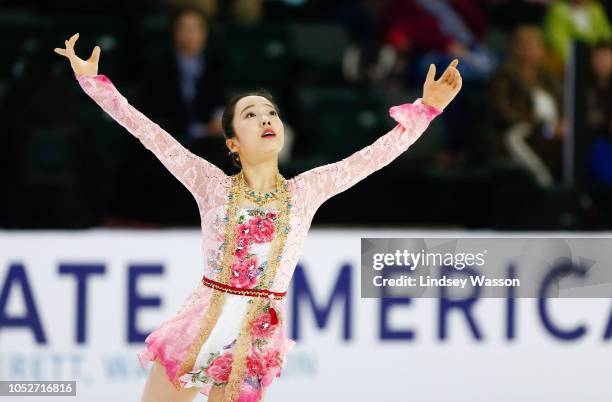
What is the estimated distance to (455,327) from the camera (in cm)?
536

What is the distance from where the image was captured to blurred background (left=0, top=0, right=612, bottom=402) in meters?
5.23

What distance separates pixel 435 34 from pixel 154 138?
193 inches

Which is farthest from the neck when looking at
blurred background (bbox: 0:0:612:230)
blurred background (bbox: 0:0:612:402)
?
blurred background (bbox: 0:0:612:230)

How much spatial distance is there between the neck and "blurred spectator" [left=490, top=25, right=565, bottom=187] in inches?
145

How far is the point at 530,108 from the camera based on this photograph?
7711 millimetres

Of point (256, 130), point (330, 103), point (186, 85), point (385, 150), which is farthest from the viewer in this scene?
point (330, 103)

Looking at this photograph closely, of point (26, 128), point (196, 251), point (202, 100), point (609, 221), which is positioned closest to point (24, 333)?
point (196, 251)

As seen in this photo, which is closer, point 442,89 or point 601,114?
point 442,89

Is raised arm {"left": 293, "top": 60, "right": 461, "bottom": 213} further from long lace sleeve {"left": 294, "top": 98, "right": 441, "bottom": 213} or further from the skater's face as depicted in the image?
the skater's face

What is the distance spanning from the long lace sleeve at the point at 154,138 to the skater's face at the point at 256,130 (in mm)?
118

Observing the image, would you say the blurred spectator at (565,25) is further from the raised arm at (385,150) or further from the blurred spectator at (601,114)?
the raised arm at (385,150)

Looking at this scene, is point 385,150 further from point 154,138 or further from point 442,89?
point 154,138

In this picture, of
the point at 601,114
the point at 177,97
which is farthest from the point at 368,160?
the point at 601,114

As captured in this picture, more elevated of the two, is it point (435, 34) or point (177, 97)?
point (435, 34)
